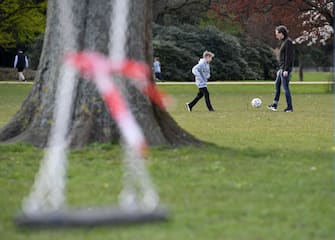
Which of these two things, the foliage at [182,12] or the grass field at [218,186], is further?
the foliage at [182,12]

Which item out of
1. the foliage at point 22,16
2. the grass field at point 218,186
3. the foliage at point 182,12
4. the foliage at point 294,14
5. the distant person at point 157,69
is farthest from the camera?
the foliage at point 182,12

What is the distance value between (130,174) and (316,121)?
32.6ft

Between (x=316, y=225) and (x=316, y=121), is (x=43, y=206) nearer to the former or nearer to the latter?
(x=316, y=225)

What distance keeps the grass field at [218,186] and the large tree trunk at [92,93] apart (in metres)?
0.30

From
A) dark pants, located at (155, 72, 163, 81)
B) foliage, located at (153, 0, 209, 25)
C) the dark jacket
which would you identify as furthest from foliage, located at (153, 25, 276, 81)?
the dark jacket

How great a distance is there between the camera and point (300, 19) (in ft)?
131

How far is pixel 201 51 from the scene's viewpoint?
5156 centimetres

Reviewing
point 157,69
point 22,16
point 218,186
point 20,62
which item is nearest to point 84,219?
point 218,186

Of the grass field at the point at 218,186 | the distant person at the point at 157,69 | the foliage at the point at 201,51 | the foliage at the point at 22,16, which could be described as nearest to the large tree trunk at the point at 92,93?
the grass field at the point at 218,186

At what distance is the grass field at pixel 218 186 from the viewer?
649 cm

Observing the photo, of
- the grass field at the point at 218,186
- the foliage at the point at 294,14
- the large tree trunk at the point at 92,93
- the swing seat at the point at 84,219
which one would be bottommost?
the grass field at the point at 218,186

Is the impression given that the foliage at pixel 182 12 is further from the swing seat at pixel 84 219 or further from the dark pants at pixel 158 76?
the swing seat at pixel 84 219

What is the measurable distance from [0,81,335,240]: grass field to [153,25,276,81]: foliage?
35.4 metres

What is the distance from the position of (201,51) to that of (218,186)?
43238 mm
